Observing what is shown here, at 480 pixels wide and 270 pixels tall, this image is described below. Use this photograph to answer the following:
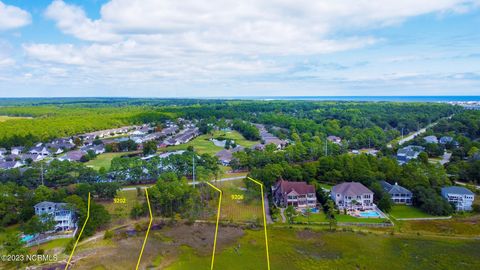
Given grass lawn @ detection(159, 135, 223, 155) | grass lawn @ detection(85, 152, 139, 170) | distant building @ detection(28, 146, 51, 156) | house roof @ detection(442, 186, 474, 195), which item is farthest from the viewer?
grass lawn @ detection(159, 135, 223, 155)

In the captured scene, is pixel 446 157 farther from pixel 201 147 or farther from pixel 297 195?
pixel 201 147

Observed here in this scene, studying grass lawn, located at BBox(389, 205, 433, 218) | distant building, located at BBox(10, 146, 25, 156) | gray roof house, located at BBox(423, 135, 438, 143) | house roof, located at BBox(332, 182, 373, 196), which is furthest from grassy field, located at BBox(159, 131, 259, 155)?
gray roof house, located at BBox(423, 135, 438, 143)

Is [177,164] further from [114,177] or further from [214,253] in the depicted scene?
[214,253]

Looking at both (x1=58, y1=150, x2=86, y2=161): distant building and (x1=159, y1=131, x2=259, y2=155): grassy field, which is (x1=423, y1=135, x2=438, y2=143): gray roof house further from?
(x1=58, y1=150, x2=86, y2=161): distant building

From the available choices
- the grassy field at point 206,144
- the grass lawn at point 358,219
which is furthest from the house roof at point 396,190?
the grassy field at point 206,144

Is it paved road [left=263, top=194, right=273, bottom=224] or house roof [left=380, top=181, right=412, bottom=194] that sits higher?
house roof [left=380, top=181, right=412, bottom=194]

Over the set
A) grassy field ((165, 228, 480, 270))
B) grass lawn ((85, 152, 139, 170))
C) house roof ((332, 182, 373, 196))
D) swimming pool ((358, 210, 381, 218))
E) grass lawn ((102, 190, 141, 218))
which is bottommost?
grassy field ((165, 228, 480, 270))

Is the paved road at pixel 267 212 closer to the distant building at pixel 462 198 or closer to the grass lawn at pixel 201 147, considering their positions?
the distant building at pixel 462 198
